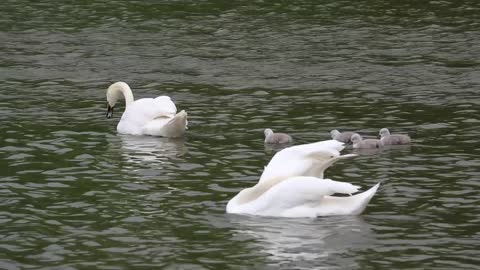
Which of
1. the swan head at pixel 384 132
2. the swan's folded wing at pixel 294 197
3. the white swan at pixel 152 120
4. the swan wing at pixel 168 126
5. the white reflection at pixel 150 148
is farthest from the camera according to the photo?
the white swan at pixel 152 120

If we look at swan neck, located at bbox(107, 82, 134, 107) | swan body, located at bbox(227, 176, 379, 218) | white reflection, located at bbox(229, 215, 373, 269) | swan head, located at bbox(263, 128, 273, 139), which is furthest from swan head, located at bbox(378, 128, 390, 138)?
swan neck, located at bbox(107, 82, 134, 107)

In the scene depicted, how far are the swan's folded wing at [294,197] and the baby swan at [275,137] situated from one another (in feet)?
13.4

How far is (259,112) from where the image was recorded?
22391mm

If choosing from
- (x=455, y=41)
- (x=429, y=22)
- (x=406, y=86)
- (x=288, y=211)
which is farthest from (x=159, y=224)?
(x=429, y=22)

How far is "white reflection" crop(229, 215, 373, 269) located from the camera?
13.8 m

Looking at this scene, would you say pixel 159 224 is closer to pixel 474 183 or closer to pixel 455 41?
pixel 474 183

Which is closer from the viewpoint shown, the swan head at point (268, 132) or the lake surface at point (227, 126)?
the lake surface at point (227, 126)

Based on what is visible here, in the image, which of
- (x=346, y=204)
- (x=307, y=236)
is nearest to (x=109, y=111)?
(x=346, y=204)

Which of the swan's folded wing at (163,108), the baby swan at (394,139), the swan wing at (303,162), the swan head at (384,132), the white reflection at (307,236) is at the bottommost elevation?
the white reflection at (307,236)

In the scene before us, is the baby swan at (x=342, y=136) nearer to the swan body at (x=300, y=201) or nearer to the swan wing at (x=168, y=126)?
the swan wing at (x=168, y=126)

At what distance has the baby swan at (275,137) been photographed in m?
19.6

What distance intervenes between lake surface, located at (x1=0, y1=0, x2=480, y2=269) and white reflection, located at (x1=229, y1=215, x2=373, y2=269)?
0.11 ft

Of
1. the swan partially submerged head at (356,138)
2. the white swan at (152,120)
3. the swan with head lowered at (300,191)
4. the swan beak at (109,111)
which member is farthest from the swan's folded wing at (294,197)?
the swan beak at (109,111)

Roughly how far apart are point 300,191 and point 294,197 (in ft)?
0.34
